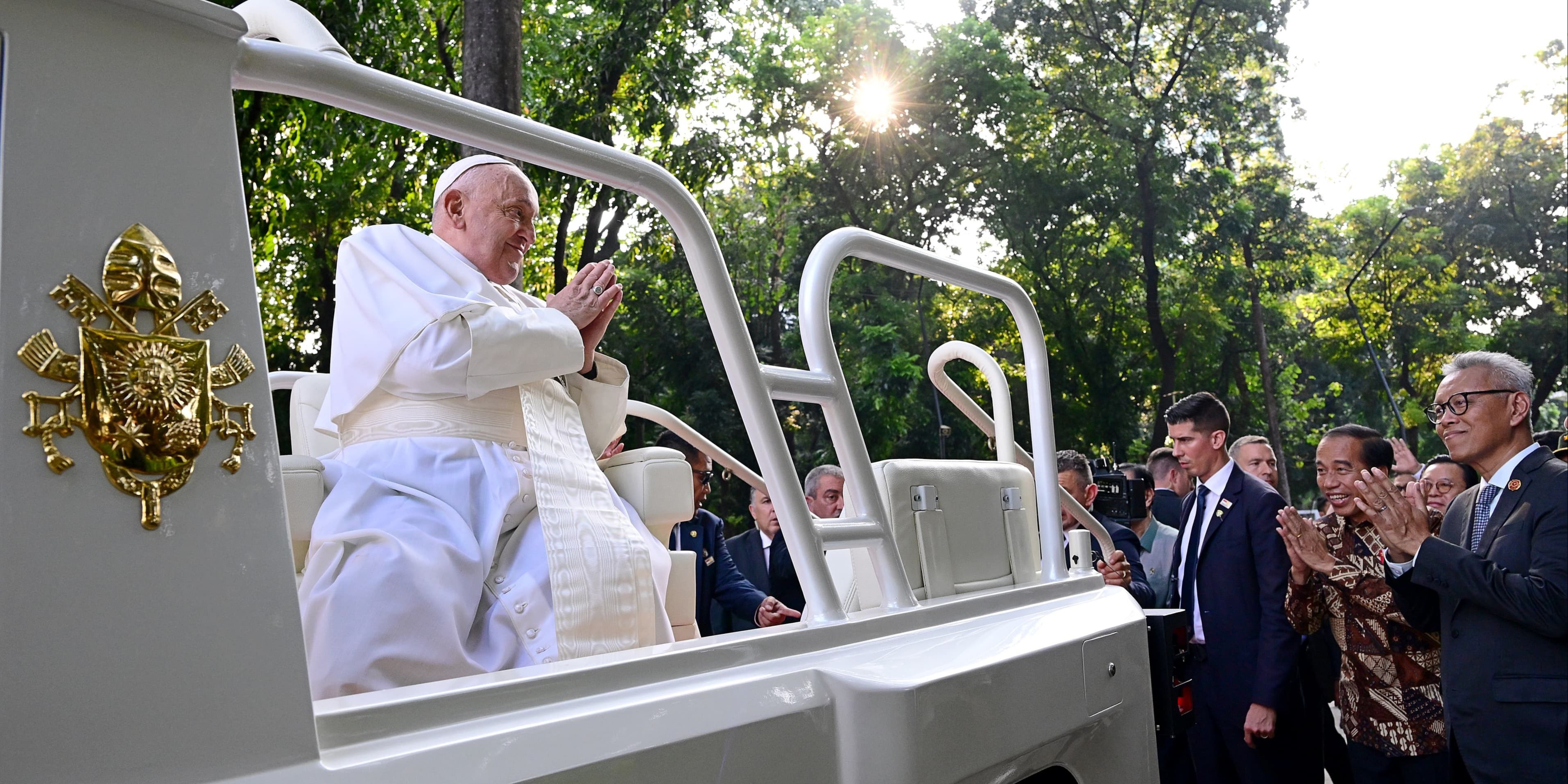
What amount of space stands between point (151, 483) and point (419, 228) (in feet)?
41.9

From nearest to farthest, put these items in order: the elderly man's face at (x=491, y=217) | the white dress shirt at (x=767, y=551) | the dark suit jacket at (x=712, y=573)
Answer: the elderly man's face at (x=491, y=217) → the dark suit jacket at (x=712, y=573) → the white dress shirt at (x=767, y=551)

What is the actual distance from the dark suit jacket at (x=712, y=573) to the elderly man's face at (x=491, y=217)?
2.16 metres

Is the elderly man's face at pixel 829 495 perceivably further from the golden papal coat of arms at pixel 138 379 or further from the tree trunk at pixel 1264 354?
the tree trunk at pixel 1264 354

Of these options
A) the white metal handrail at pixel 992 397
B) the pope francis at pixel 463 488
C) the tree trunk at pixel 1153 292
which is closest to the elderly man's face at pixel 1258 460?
the white metal handrail at pixel 992 397

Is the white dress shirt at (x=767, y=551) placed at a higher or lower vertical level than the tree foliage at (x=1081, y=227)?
lower

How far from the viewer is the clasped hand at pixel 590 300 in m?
2.28

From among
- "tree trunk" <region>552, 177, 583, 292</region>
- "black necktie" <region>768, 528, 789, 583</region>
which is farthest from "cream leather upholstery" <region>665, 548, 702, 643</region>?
"tree trunk" <region>552, 177, 583, 292</region>

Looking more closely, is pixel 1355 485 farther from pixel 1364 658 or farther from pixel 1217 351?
pixel 1217 351

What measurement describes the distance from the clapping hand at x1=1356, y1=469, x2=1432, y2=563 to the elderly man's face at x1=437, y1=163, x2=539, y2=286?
99.2 inches

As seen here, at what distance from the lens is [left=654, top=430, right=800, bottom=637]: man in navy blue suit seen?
465 cm

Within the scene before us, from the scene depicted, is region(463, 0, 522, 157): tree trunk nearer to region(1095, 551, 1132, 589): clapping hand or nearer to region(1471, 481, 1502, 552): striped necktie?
region(1095, 551, 1132, 589): clapping hand

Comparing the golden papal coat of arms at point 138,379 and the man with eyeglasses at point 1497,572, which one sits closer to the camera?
the golden papal coat of arms at point 138,379

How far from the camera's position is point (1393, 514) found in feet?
11.6

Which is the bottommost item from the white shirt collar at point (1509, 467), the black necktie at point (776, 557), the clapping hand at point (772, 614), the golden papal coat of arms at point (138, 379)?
the black necktie at point (776, 557)
